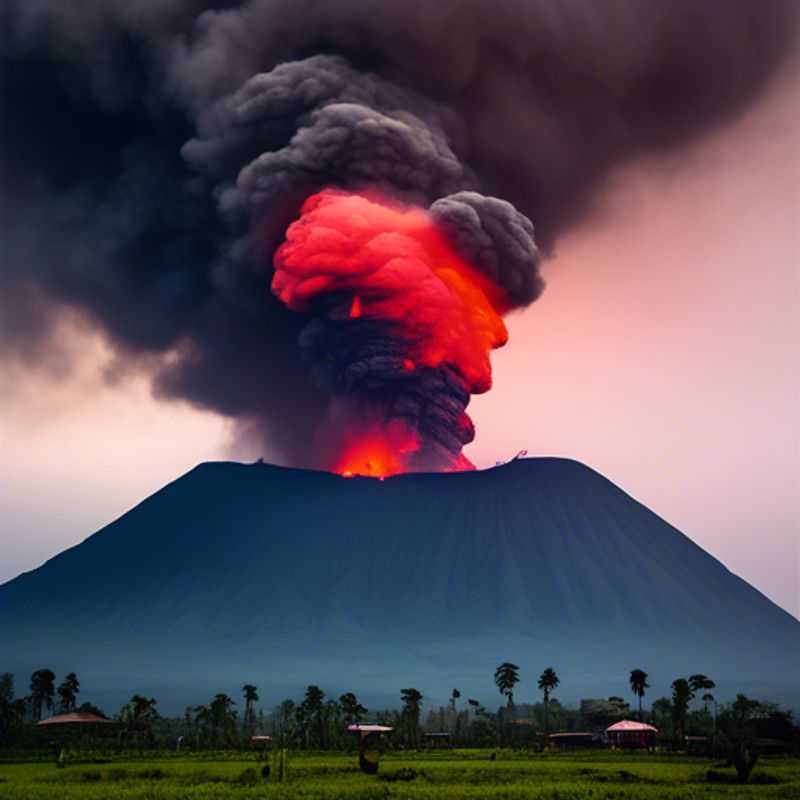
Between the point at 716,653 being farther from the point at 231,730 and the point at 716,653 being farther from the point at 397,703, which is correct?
the point at 231,730

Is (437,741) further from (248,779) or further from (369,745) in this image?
(248,779)

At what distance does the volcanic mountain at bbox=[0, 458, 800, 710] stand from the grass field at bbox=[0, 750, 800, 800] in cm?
9145

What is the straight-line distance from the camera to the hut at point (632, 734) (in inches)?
2714

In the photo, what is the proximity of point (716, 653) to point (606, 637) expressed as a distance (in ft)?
48.2

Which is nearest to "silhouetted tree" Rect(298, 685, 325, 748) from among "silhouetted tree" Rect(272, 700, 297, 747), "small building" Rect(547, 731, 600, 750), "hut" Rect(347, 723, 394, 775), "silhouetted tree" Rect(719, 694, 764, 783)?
"hut" Rect(347, 723, 394, 775)

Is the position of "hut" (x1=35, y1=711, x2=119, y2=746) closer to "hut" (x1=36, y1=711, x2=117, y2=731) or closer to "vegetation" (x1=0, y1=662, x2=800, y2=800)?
"hut" (x1=36, y1=711, x2=117, y2=731)

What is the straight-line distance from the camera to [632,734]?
76812mm

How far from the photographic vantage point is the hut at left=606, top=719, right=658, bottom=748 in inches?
2714

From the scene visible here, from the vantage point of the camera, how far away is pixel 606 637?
160375 mm

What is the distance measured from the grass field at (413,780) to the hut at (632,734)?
9631mm

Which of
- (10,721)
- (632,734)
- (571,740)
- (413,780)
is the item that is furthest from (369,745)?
(413,780)

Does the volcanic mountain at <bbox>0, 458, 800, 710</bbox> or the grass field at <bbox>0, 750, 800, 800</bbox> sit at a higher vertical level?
the volcanic mountain at <bbox>0, 458, 800, 710</bbox>

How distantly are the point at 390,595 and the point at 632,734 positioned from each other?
287 feet

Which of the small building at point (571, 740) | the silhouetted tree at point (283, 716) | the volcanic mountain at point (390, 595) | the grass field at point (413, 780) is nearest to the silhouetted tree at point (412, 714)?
the small building at point (571, 740)
